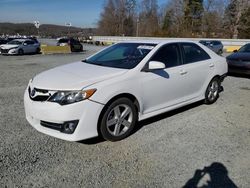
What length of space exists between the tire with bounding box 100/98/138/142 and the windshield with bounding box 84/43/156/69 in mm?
691

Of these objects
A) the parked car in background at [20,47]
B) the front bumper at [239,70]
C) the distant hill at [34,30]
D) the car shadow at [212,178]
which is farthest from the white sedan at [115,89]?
the distant hill at [34,30]

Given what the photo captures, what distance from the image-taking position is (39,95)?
3867 millimetres

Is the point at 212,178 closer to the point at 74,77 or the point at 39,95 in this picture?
the point at 74,77

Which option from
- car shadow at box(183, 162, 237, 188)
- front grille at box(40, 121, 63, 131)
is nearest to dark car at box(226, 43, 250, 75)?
car shadow at box(183, 162, 237, 188)

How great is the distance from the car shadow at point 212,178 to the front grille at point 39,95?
7.29ft

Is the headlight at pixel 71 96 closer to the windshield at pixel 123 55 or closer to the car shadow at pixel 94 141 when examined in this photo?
the car shadow at pixel 94 141

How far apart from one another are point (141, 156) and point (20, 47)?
840 inches

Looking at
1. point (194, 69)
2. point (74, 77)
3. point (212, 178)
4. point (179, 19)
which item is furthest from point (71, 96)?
point (179, 19)

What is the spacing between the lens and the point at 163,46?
4898 millimetres

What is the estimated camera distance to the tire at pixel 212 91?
19.8 ft

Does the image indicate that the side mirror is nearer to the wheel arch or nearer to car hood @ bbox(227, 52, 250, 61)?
the wheel arch

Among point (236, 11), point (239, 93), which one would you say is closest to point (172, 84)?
point (239, 93)

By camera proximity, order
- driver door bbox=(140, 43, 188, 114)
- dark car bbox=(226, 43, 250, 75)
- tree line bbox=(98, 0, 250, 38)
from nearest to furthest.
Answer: driver door bbox=(140, 43, 188, 114)
dark car bbox=(226, 43, 250, 75)
tree line bbox=(98, 0, 250, 38)

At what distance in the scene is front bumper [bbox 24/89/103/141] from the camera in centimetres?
359
